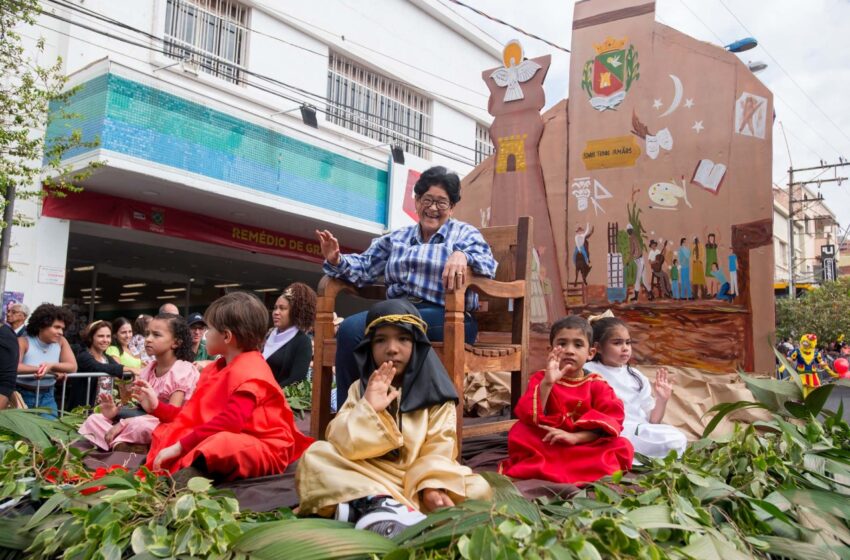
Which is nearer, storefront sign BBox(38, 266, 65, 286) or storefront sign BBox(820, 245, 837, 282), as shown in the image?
storefront sign BBox(38, 266, 65, 286)

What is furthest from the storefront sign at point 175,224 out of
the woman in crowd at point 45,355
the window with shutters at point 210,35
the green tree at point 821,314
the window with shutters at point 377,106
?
the green tree at point 821,314

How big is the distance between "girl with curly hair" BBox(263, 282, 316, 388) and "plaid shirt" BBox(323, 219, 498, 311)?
3.24 ft

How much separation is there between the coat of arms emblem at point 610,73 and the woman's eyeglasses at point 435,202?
264cm

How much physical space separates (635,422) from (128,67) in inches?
331

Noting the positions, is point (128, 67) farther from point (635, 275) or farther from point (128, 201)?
point (635, 275)

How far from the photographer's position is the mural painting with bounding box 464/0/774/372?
188 inches

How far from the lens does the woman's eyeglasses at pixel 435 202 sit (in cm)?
353

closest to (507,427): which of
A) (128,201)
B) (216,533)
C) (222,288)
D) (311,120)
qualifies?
(216,533)

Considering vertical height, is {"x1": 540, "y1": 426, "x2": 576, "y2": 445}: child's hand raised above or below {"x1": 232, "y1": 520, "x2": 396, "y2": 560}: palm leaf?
above

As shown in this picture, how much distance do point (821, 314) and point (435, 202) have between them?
27273mm

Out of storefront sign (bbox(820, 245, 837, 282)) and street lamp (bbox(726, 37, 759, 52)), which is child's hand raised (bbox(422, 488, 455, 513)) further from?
storefront sign (bbox(820, 245, 837, 282))

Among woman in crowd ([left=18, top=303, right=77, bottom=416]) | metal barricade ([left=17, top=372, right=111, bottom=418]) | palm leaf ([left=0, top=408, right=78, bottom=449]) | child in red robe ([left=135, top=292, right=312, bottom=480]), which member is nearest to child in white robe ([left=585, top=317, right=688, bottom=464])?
child in red robe ([left=135, top=292, right=312, bottom=480])

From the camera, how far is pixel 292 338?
183 inches

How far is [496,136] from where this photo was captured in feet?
20.5
